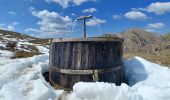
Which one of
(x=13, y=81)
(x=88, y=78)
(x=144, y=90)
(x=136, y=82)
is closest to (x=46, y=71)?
(x=13, y=81)

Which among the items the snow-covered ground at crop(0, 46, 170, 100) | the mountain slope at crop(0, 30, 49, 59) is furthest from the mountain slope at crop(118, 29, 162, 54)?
the snow-covered ground at crop(0, 46, 170, 100)

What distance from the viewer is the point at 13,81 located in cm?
920

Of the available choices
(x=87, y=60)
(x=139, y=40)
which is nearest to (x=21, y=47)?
(x=139, y=40)

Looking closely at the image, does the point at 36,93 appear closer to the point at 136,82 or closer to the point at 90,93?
the point at 90,93

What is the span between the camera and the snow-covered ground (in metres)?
7.40

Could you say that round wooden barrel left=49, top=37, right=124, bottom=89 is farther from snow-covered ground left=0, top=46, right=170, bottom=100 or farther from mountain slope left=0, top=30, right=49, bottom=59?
mountain slope left=0, top=30, right=49, bottom=59

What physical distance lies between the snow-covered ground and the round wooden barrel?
0.75m

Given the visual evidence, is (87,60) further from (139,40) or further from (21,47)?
(139,40)

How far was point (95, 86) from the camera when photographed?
7453 mm

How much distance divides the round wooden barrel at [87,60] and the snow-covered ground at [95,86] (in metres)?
0.75

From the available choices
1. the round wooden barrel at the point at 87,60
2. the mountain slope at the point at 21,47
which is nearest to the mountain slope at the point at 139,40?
the mountain slope at the point at 21,47

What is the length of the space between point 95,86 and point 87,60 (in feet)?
4.81

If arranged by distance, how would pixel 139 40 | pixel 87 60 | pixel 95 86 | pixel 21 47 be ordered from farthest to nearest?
pixel 139 40 → pixel 21 47 → pixel 87 60 → pixel 95 86

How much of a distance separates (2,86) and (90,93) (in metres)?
3.16
